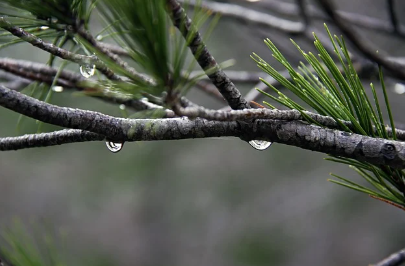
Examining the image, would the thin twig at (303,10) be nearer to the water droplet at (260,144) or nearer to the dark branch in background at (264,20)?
the dark branch in background at (264,20)

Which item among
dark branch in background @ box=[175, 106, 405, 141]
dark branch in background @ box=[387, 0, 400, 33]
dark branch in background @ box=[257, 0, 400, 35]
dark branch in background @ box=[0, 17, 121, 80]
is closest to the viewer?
dark branch in background @ box=[175, 106, 405, 141]

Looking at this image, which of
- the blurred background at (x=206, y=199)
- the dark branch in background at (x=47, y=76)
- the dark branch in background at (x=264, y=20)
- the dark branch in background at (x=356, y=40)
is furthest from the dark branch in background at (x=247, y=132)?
the blurred background at (x=206, y=199)

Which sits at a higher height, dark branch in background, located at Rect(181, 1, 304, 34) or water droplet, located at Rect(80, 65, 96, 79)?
dark branch in background, located at Rect(181, 1, 304, 34)

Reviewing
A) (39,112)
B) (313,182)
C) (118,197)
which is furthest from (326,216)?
(39,112)

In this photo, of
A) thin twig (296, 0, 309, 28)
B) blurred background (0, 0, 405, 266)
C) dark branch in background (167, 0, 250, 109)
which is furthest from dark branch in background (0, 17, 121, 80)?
blurred background (0, 0, 405, 266)

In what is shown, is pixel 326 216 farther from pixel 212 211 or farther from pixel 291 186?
pixel 212 211

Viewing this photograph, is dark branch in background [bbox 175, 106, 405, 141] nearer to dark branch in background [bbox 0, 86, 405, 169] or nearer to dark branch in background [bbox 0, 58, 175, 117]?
dark branch in background [bbox 0, 86, 405, 169]
